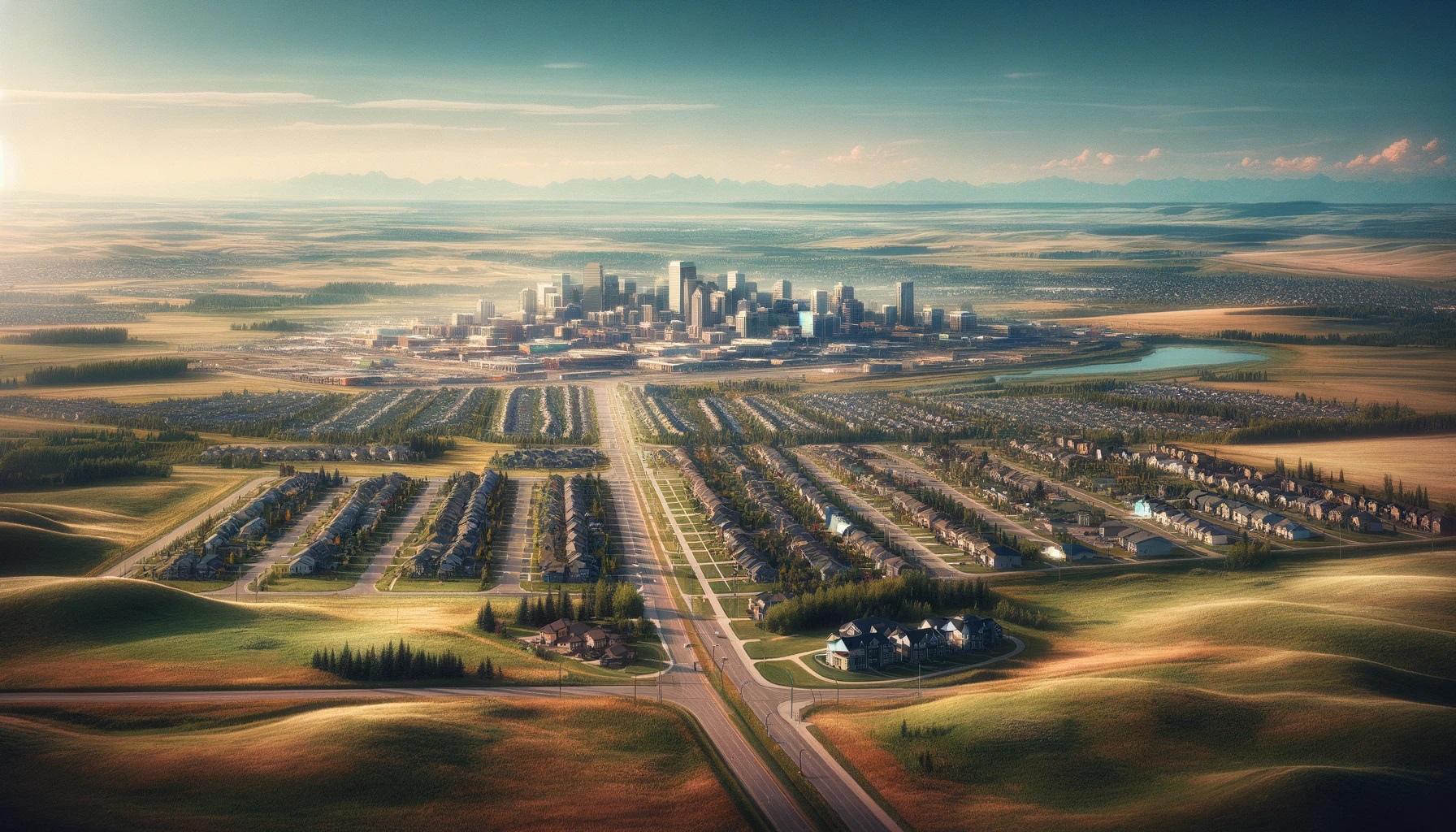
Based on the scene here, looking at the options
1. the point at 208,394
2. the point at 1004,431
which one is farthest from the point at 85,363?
the point at 1004,431

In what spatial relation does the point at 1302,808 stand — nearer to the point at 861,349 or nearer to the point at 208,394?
the point at 208,394

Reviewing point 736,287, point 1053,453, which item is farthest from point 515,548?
point 736,287

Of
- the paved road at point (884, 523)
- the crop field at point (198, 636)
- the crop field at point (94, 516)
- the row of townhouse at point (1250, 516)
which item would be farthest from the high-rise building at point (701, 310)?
the crop field at point (198, 636)

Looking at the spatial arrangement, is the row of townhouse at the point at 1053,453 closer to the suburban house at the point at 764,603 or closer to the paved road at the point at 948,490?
the paved road at the point at 948,490

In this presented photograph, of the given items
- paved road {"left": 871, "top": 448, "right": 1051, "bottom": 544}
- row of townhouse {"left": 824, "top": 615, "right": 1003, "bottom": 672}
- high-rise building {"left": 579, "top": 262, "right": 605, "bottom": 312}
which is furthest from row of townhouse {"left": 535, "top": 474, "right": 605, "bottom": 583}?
high-rise building {"left": 579, "top": 262, "right": 605, "bottom": 312}

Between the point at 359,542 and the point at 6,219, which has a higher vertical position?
the point at 6,219
